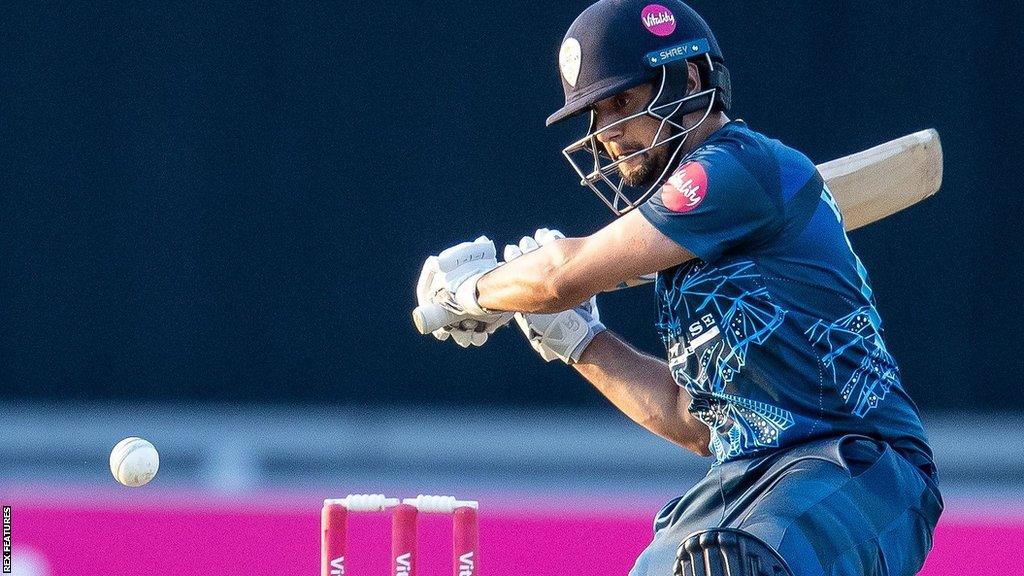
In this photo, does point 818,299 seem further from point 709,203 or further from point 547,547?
point 547,547

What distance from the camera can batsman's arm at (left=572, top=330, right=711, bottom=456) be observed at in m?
2.80

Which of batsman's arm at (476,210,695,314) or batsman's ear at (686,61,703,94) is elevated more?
batsman's ear at (686,61,703,94)

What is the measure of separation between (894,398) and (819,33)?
3.13m

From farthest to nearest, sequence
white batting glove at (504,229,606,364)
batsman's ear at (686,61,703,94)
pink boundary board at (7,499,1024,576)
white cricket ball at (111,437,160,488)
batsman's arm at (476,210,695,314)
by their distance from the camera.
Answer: pink boundary board at (7,499,1024,576) < white cricket ball at (111,437,160,488) < white batting glove at (504,229,606,364) < batsman's ear at (686,61,703,94) < batsman's arm at (476,210,695,314)

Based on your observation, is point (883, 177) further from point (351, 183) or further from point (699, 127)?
point (351, 183)

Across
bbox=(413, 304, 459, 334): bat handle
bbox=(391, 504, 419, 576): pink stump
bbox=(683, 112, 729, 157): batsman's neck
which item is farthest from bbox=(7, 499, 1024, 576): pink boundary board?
bbox=(683, 112, 729, 157): batsman's neck

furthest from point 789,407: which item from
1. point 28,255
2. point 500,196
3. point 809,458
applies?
point 28,255

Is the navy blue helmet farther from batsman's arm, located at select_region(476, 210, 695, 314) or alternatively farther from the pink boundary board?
the pink boundary board

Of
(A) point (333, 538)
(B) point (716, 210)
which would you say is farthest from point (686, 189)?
(A) point (333, 538)

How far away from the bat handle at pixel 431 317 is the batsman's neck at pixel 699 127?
52 cm

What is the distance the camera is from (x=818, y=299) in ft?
7.70

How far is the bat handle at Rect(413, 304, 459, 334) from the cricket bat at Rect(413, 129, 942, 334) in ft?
2.73

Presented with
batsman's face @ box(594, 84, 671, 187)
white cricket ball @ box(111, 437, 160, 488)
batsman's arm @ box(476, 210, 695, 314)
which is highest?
batsman's face @ box(594, 84, 671, 187)

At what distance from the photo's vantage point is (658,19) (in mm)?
2594
